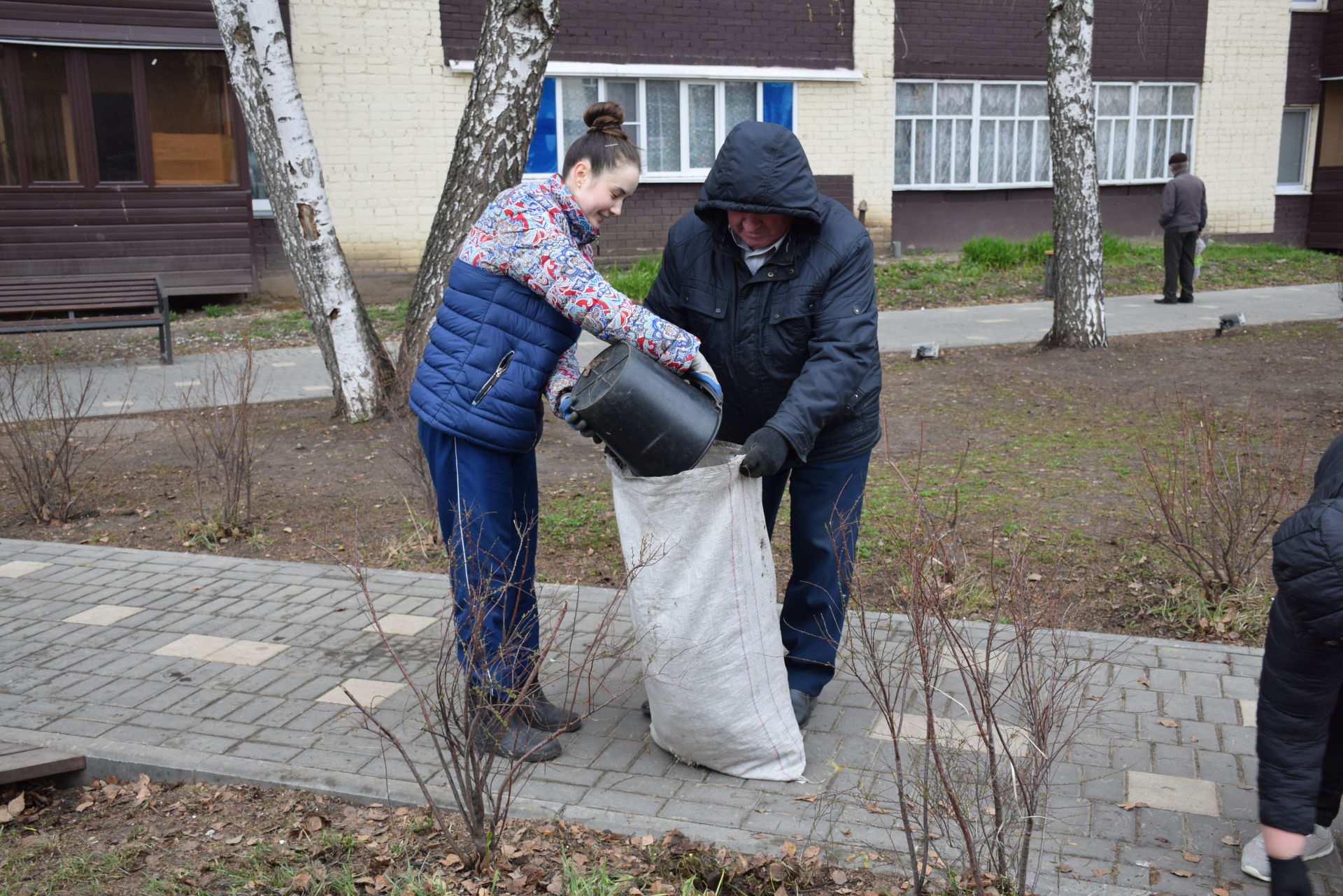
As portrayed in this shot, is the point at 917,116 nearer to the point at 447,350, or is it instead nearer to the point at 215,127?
the point at 215,127

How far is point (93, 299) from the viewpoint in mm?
11422

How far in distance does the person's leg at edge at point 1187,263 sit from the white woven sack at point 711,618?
41.6ft

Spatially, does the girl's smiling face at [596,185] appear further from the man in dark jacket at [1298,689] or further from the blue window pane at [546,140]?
the blue window pane at [546,140]

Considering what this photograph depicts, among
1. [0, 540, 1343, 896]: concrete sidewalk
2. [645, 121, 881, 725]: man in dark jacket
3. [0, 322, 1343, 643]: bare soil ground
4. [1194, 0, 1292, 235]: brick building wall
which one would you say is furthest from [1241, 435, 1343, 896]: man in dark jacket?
[1194, 0, 1292, 235]: brick building wall

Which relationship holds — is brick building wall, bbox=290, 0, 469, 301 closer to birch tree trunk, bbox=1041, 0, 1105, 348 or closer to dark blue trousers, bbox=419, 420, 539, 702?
birch tree trunk, bbox=1041, 0, 1105, 348

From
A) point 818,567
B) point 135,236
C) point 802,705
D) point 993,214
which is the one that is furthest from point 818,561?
point 993,214

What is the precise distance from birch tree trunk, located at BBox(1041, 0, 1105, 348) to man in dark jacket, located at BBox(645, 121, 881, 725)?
23.9 feet

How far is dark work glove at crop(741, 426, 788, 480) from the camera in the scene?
304 centimetres

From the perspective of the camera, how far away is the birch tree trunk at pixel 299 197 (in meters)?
7.13

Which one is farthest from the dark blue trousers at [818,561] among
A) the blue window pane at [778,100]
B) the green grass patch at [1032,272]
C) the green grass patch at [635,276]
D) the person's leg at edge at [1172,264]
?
the blue window pane at [778,100]

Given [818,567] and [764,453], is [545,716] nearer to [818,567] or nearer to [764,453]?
[818,567]

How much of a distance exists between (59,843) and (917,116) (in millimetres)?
18387

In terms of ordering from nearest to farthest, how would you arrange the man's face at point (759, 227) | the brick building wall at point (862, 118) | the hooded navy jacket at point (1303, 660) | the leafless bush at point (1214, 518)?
the hooded navy jacket at point (1303, 660)
the man's face at point (759, 227)
the leafless bush at point (1214, 518)
the brick building wall at point (862, 118)

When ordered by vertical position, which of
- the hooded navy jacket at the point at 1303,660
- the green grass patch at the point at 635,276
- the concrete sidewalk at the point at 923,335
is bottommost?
the concrete sidewalk at the point at 923,335
